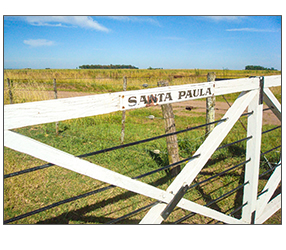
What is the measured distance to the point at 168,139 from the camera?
3902mm

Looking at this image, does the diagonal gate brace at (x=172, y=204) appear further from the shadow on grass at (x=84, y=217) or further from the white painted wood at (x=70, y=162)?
the shadow on grass at (x=84, y=217)

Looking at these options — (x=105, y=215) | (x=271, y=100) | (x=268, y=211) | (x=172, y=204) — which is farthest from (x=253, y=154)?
(x=105, y=215)

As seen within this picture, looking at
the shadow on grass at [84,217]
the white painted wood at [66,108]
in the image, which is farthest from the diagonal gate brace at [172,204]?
the shadow on grass at [84,217]

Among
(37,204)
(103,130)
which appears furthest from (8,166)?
(103,130)

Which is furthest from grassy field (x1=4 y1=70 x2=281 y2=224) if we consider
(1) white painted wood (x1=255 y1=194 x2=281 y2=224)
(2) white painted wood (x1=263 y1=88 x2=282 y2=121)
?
(2) white painted wood (x1=263 y1=88 x2=282 y2=121)

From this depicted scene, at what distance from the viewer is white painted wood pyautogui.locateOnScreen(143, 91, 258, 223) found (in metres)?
1.66

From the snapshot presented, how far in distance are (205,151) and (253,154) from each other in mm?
697

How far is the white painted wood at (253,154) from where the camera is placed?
2092 mm

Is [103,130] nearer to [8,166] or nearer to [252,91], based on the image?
[8,166]

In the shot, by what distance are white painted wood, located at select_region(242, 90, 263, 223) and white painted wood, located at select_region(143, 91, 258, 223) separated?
16cm

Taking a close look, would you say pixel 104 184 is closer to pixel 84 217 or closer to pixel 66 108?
pixel 84 217

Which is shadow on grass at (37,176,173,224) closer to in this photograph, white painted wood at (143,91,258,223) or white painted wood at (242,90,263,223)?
white painted wood at (242,90,263,223)

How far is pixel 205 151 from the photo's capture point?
5.89 feet

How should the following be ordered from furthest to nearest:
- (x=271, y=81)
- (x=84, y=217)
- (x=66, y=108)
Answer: (x=84, y=217)
(x=271, y=81)
(x=66, y=108)
